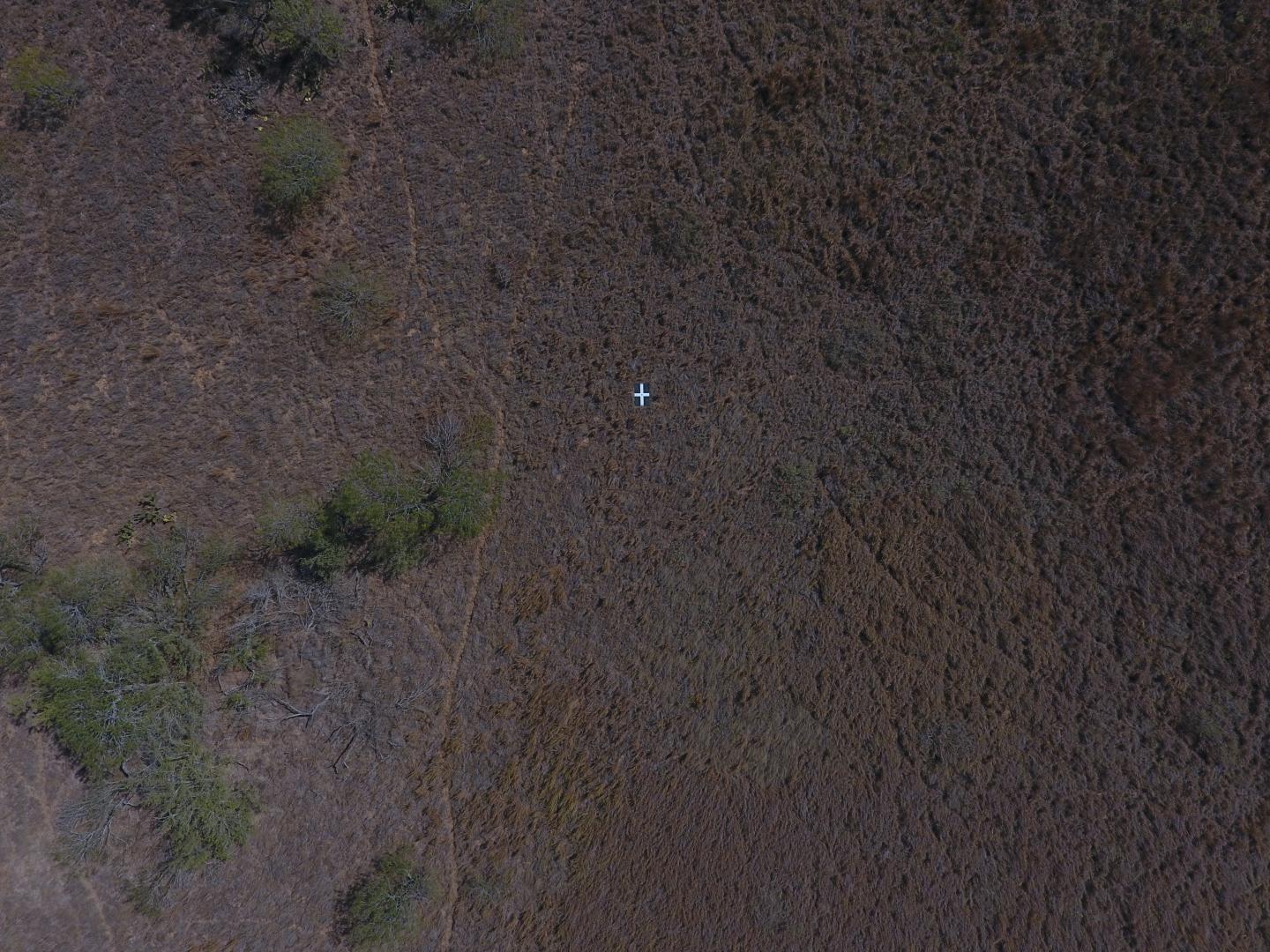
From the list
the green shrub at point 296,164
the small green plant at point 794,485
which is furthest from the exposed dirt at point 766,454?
the green shrub at point 296,164

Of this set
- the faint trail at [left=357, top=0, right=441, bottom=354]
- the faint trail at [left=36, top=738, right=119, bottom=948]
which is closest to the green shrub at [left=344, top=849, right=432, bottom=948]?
the faint trail at [left=36, top=738, right=119, bottom=948]

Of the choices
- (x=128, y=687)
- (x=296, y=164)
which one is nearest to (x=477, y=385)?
(x=296, y=164)

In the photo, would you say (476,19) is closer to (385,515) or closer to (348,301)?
(348,301)

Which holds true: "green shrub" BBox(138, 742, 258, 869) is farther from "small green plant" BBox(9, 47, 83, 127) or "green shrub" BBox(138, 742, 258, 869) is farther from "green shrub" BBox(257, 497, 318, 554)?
"small green plant" BBox(9, 47, 83, 127)

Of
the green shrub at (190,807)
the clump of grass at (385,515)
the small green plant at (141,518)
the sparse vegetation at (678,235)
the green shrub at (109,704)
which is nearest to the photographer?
the green shrub at (109,704)

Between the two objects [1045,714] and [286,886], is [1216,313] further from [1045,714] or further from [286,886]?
[286,886]

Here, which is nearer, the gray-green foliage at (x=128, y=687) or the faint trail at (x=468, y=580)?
the gray-green foliage at (x=128, y=687)

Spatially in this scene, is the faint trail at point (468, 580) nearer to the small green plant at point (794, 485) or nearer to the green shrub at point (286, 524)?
the green shrub at point (286, 524)

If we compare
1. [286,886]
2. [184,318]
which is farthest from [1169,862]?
[184,318]
